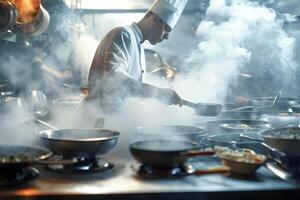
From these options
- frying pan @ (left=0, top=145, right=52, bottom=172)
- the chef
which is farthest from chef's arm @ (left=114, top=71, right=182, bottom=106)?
frying pan @ (left=0, top=145, right=52, bottom=172)

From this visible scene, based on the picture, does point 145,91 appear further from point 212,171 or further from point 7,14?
point 7,14

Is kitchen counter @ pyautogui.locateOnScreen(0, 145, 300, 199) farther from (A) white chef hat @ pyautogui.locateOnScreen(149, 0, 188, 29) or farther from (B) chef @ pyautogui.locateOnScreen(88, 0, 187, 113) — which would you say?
(A) white chef hat @ pyautogui.locateOnScreen(149, 0, 188, 29)

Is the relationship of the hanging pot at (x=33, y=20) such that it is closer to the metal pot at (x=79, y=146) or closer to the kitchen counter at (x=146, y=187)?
the metal pot at (x=79, y=146)

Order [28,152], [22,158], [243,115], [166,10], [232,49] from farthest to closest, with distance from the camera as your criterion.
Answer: [232,49]
[166,10]
[243,115]
[28,152]
[22,158]

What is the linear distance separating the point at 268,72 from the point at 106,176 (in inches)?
211

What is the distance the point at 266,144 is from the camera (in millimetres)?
1769

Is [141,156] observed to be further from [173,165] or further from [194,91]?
[194,91]

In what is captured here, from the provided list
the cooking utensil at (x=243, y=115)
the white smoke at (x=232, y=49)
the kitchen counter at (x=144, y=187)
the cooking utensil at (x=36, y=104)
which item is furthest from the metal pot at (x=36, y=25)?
the kitchen counter at (x=144, y=187)

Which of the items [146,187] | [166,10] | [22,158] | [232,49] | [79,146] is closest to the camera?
[146,187]

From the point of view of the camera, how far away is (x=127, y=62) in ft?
10.7

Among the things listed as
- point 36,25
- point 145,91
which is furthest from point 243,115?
point 36,25

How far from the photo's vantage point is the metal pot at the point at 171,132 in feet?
6.21

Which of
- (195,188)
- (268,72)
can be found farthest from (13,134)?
(268,72)

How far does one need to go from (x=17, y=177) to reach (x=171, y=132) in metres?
0.99
